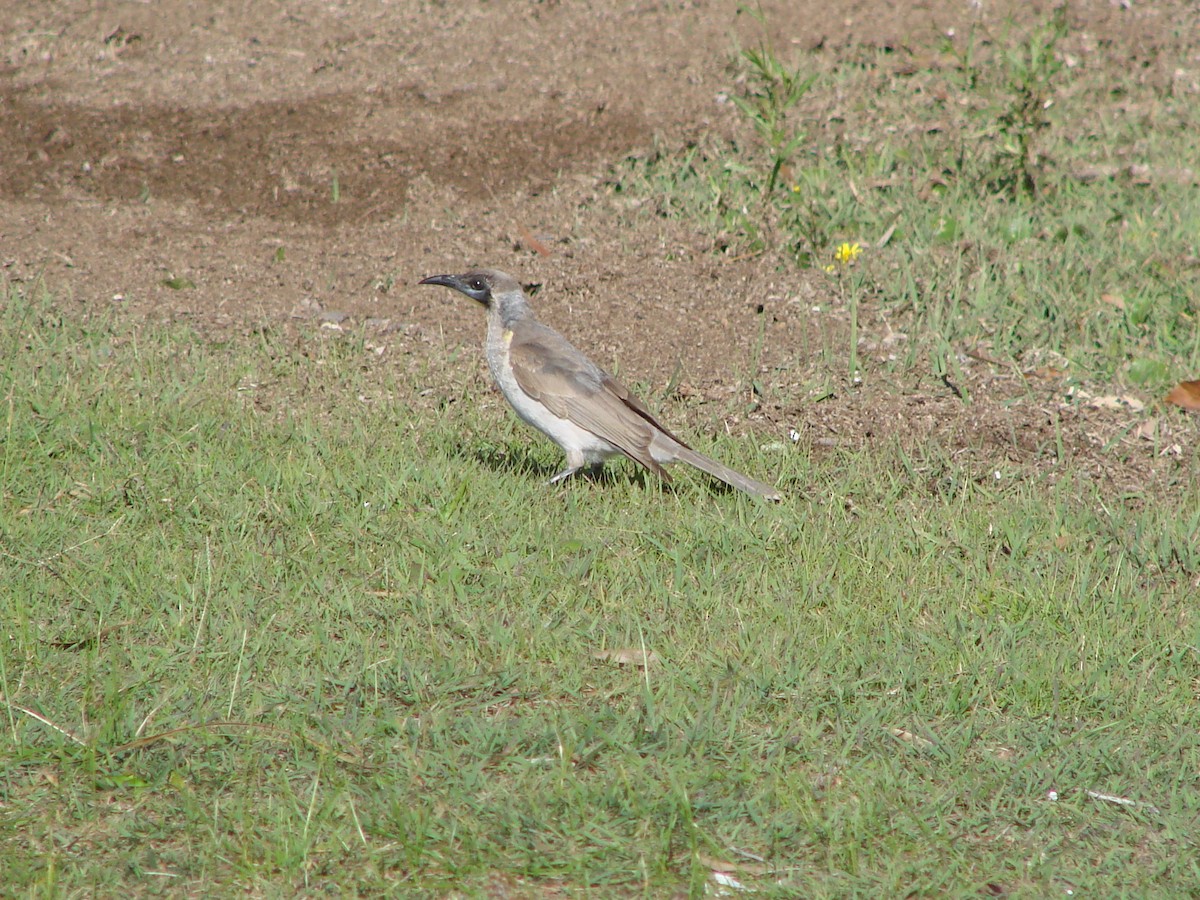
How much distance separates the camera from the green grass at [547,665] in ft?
13.4

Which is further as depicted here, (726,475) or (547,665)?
(726,475)

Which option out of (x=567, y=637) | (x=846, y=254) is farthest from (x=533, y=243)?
(x=567, y=637)

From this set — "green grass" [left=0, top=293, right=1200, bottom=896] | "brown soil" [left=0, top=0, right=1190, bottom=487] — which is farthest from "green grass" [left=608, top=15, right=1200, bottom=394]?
"green grass" [left=0, top=293, right=1200, bottom=896]

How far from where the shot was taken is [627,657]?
5180 millimetres

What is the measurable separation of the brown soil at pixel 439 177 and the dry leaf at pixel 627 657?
234 cm

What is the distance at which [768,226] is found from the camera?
912 cm

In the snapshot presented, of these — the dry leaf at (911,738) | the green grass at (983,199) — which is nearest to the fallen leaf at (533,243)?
the green grass at (983,199)

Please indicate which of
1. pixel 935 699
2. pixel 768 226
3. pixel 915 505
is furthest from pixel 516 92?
pixel 935 699

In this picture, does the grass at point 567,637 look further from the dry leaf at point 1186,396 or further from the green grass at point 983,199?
the dry leaf at point 1186,396

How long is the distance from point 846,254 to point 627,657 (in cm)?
427

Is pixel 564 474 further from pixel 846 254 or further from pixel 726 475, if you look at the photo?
pixel 846 254

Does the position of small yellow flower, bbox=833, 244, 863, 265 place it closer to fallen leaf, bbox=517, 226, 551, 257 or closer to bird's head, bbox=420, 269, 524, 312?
fallen leaf, bbox=517, 226, 551, 257

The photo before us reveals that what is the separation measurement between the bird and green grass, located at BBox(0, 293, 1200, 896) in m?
0.19

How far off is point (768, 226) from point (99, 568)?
518 centimetres
